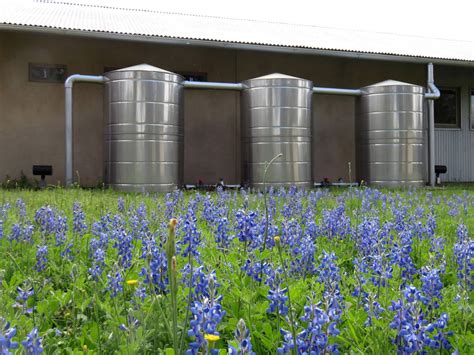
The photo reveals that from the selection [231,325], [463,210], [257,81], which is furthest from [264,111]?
[231,325]

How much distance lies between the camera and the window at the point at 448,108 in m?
16.6

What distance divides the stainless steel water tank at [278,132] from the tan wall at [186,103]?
250 centimetres

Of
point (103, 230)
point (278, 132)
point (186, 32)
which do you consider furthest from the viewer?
point (186, 32)

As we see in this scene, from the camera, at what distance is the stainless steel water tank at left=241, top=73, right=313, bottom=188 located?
1102cm

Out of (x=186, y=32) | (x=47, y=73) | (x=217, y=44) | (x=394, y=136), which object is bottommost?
(x=394, y=136)

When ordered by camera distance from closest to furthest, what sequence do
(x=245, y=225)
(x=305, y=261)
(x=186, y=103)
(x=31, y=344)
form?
(x=31, y=344)
(x=245, y=225)
(x=305, y=261)
(x=186, y=103)

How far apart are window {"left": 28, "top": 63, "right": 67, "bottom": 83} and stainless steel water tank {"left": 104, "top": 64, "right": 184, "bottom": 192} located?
2.79 m

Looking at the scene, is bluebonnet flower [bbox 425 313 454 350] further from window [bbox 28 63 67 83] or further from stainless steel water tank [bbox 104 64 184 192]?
window [bbox 28 63 67 83]

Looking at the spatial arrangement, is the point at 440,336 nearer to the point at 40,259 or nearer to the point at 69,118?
the point at 40,259

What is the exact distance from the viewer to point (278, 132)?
11.1 metres

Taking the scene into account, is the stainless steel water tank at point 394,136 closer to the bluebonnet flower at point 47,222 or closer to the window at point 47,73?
the window at point 47,73

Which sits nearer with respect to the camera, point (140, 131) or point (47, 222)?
point (47, 222)

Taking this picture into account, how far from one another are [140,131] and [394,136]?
5.71 metres

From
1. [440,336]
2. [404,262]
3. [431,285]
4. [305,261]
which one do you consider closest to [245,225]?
[305,261]
